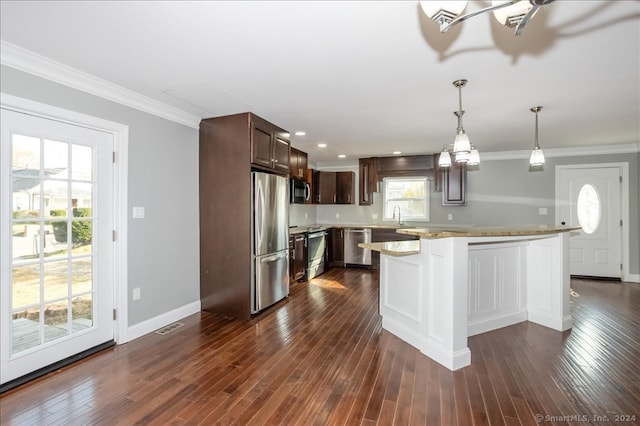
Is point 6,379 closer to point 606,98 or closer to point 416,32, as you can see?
point 416,32

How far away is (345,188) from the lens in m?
6.87

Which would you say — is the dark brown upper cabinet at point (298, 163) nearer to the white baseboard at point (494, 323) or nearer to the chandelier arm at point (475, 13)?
the white baseboard at point (494, 323)

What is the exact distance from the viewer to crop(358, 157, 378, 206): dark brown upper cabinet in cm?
659

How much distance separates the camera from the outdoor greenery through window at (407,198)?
21.5ft

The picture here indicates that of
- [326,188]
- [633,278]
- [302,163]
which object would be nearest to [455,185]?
[326,188]

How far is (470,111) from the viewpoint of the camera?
11.3 feet

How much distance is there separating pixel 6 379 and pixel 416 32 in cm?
368

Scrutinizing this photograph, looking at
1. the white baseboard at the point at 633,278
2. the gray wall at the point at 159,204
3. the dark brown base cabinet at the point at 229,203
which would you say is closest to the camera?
the gray wall at the point at 159,204

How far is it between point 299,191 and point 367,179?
1676mm

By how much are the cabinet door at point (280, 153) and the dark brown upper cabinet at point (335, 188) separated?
8.68 ft

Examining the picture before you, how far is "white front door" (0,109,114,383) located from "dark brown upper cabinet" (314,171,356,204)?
4.51m

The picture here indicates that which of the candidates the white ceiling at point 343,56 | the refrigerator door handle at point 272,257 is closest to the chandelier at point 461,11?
the white ceiling at point 343,56

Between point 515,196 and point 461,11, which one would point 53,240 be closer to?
point 461,11

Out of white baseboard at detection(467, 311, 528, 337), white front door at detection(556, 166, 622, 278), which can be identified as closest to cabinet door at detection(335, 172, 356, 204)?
white front door at detection(556, 166, 622, 278)
